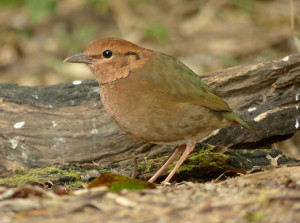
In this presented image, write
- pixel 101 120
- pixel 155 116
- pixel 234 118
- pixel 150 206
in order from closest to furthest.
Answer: pixel 150 206, pixel 155 116, pixel 234 118, pixel 101 120

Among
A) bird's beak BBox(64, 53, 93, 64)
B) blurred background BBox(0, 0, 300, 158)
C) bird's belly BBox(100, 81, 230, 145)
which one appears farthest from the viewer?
blurred background BBox(0, 0, 300, 158)

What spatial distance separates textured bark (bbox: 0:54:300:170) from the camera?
563cm

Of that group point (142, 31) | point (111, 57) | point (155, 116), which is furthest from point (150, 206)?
point (142, 31)

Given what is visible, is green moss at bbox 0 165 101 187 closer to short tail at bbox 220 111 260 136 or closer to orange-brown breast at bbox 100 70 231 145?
orange-brown breast at bbox 100 70 231 145

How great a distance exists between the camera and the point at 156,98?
16.6 feet

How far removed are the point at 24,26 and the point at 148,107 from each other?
670cm

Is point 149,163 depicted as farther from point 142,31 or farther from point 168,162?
point 142,31

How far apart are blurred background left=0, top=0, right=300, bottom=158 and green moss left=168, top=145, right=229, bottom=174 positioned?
3.95 meters

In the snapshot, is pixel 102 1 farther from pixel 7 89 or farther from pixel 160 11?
pixel 7 89

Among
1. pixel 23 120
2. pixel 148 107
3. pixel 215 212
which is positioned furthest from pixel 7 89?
pixel 215 212

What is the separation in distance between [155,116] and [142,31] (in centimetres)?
550

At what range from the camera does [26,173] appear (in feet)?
17.7

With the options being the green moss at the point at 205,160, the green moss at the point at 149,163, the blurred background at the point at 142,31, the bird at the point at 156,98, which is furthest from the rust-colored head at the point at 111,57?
the blurred background at the point at 142,31

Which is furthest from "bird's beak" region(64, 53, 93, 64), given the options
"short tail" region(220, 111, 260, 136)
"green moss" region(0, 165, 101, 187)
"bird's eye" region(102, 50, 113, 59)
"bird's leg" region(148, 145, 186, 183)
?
"short tail" region(220, 111, 260, 136)
